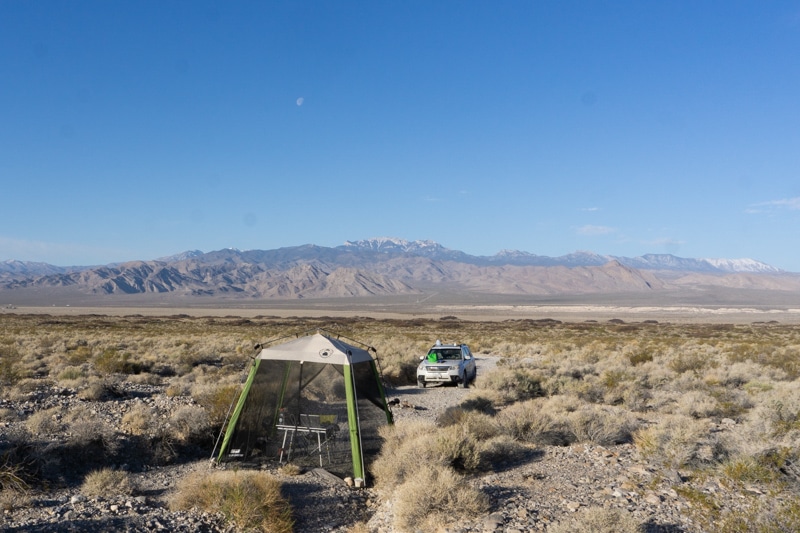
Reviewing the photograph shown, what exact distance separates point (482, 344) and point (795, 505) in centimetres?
3219

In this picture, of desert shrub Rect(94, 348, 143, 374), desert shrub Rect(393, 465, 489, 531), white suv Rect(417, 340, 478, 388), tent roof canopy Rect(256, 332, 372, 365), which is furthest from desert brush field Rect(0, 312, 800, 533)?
desert shrub Rect(94, 348, 143, 374)

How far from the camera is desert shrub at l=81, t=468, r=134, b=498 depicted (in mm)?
7406

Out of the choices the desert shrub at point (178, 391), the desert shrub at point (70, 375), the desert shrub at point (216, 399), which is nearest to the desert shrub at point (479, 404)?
the desert shrub at point (216, 399)

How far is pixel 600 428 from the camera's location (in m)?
10.4

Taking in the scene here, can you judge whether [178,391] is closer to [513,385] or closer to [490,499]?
[513,385]

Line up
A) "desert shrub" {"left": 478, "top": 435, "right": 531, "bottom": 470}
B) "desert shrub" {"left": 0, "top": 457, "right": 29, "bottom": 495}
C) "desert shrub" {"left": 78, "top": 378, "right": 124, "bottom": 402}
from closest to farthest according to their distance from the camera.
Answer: "desert shrub" {"left": 0, "top": 457, "right": 29, "bottom": 495}, "desert shrub" {"left": 478, "top": 435, "right": 531, "bottom": 470}, "desert shrub" {"left": 78, "top": 378, "right": 124, "bottom": 402}

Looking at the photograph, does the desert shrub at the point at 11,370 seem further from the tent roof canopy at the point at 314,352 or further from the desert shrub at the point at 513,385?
the desert shrub at the point at 513,385

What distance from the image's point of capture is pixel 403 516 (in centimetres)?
653

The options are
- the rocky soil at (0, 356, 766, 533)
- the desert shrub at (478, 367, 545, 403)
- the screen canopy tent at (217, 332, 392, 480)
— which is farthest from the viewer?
the desert shrub at (478, 367, 545, 403)

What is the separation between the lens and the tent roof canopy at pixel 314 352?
31.2 ft

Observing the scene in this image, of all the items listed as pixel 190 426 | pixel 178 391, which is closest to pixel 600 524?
pixel 190 426

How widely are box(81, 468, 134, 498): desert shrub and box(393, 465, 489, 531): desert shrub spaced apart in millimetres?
3847

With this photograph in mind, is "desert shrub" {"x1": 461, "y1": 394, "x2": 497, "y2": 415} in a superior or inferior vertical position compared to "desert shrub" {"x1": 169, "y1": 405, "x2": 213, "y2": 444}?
inferior

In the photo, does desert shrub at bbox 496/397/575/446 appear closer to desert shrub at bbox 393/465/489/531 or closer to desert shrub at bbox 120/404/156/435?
desert shrub at bbox 393/465/489/531
